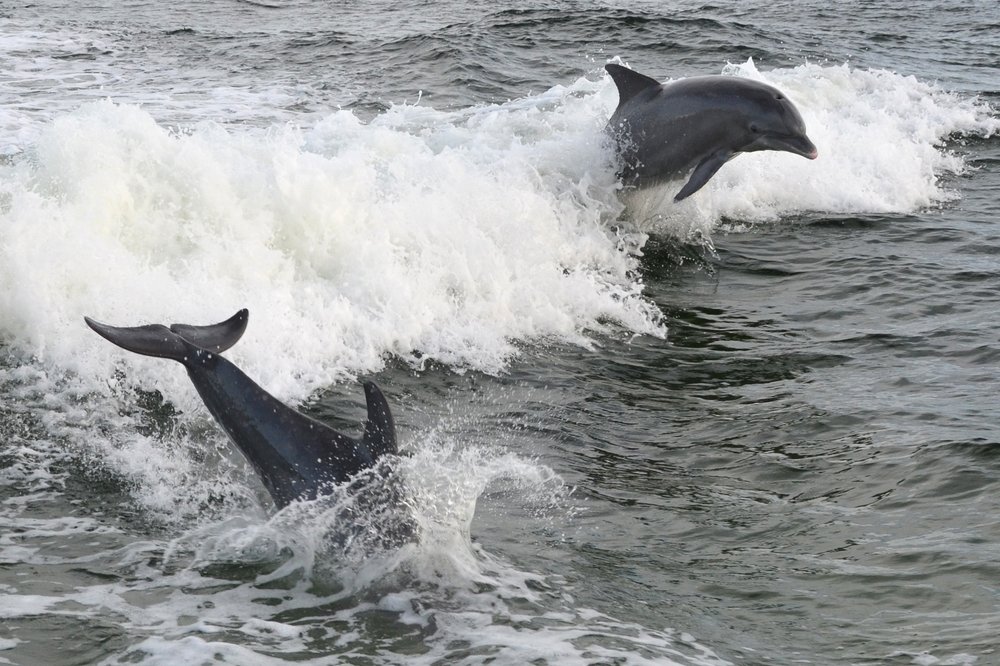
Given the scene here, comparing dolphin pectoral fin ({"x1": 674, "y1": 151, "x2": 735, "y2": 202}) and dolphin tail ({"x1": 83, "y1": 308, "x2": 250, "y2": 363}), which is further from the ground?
dolphin pectoral fin ({"x1": 674, "y1": 151, "x2": 735, "y2": 202})

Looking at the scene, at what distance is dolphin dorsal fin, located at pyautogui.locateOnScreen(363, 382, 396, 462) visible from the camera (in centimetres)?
584

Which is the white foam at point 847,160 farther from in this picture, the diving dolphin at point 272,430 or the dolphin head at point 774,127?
the diving dolphin at point 272,430

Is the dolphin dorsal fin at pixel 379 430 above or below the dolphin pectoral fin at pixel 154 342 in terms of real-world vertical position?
below

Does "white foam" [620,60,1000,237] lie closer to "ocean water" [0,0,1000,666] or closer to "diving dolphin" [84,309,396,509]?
"ocean water" [0,0,1000,666]

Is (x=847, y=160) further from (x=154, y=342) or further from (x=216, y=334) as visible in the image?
(x=154, y=342)

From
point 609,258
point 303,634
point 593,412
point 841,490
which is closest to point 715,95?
point 609,258

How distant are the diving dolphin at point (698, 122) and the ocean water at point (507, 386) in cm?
54

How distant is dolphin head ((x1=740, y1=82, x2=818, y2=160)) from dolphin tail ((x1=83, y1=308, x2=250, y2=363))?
25.2 feet

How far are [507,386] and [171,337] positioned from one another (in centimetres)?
324

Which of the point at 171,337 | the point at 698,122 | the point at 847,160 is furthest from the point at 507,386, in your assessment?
the point at 847,160

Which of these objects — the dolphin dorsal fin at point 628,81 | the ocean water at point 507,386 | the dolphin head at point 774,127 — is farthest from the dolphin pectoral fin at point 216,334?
the dolphin head at point 774,127

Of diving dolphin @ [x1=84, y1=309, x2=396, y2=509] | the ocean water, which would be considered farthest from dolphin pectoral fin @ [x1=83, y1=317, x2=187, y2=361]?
the ocean water

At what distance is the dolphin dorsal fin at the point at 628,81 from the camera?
12445 mm

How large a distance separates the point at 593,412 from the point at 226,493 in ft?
9.74
